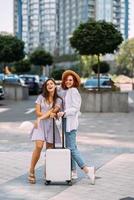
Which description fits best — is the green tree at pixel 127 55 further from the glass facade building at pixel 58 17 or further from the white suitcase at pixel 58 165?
the white suitcase at pixel 58 165

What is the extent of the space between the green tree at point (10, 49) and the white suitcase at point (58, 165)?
26.0m

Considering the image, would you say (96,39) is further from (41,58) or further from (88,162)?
(41,58)

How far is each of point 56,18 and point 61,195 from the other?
299 feet

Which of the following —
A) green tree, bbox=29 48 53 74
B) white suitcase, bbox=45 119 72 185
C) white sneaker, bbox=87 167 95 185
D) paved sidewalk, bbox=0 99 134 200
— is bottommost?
paved sidewalk, bbox=0 99 134 200

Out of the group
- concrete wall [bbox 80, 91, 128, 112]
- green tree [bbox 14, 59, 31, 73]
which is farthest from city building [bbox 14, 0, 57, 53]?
concrete wall [bbox 80, 91, 128, 112]

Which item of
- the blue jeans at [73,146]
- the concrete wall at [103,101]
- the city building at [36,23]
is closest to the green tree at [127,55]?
the city building at [36,23]

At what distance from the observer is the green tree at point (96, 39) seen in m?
23.9

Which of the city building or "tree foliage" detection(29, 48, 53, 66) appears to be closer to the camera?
"tree foliage" detection(29, 48, 53, 66)

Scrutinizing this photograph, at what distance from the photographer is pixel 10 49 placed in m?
34.0

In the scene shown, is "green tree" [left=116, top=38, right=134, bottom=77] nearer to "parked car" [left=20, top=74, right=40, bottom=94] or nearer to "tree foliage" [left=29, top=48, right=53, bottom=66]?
"tree foliage" [left=29, top=48, right=53, bottom=66]

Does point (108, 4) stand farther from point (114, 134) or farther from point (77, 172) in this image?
point (77, 172)

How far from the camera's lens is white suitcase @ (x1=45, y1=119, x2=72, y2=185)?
801cm

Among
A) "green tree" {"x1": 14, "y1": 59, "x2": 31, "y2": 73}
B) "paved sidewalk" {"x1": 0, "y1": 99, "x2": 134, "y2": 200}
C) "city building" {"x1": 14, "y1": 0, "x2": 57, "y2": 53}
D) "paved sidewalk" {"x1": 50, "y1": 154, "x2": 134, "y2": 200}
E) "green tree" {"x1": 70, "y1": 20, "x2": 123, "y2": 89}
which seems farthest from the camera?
"city building" {"x1": 14, "y1": 0, "x2": 57, "y2": 53}

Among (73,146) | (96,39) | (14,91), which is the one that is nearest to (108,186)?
(73,146)
